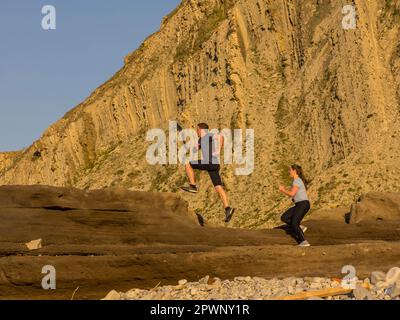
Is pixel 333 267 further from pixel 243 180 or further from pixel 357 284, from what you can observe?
pixel 243 180

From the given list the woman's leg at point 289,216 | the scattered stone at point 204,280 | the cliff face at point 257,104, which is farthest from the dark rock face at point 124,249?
the cliff face at point 257,104

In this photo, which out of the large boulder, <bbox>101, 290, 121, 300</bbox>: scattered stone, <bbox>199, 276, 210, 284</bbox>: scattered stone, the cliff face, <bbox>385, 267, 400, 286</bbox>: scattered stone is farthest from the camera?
the cliff face

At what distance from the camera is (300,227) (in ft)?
55.1

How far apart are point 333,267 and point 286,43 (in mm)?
52205

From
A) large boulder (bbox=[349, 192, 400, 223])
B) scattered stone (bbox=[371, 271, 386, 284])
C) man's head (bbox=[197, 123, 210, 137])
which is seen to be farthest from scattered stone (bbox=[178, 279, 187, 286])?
large boulder (bbox=[349, 192, 400, 223])

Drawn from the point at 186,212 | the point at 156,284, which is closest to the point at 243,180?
the point at 186,212

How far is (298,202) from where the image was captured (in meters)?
16.2

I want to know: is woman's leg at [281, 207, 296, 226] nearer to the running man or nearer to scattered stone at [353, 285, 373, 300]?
the running man

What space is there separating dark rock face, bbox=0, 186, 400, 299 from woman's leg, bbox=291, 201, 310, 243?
36 cm

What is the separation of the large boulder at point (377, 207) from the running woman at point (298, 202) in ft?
13.9

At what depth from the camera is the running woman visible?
16000 mm

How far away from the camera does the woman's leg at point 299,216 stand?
1614cm

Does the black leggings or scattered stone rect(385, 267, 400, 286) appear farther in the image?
the black leggings

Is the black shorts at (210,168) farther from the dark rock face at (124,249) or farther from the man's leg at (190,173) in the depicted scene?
the dark rock face at (124,249)
